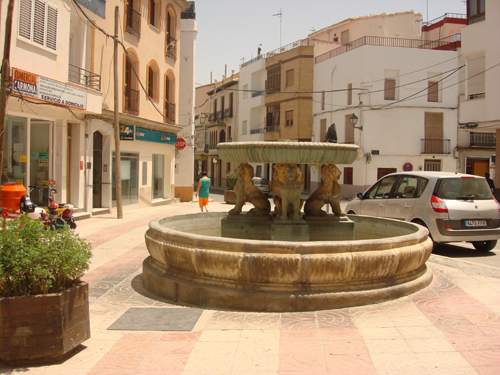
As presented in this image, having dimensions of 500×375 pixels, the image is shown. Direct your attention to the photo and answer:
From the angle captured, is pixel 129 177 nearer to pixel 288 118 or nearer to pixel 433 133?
pixel 433 133

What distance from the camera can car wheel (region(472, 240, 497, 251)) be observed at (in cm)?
984

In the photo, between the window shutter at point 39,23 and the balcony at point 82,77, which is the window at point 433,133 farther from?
the window shutter at point 39,23

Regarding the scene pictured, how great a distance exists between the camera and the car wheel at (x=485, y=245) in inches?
387

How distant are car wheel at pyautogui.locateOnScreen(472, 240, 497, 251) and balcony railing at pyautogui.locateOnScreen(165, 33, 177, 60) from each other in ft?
55.0

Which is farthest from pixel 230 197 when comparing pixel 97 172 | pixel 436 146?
pixel 436 146

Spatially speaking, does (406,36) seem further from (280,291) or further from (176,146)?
(280,291)

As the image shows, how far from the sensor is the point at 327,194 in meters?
Result: 7.38

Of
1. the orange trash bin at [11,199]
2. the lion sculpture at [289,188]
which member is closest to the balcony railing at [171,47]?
the orange trash bin at [11,199]

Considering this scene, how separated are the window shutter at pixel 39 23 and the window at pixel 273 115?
30925 millimetres

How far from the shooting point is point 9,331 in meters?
3.70

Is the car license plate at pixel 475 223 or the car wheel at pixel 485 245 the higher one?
the car license plate at pixel 475 223

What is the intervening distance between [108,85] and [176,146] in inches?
317

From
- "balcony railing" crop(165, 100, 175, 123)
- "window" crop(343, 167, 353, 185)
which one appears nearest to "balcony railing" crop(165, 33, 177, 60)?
"balcony railing" crop(165, 100, 175, 123)

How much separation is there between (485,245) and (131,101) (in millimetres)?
14226
